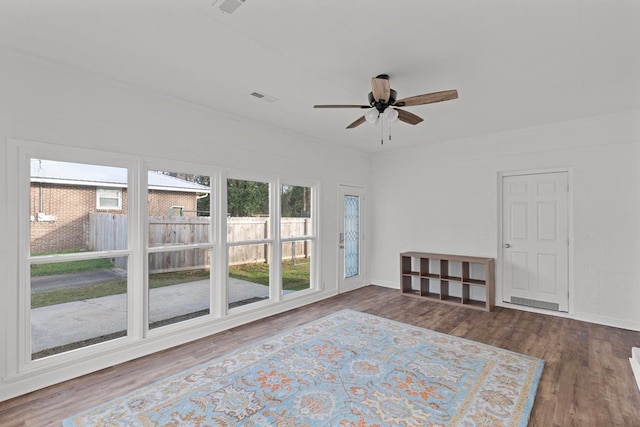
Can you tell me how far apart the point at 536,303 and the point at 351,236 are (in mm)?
3171

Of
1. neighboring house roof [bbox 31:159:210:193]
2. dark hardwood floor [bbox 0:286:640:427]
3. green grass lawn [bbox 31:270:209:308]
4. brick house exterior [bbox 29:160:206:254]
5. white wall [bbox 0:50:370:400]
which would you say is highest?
white wall [bbox 0:50:370:400]

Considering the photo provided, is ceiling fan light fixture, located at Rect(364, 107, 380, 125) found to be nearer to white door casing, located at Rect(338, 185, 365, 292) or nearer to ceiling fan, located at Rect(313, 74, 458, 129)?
ceiling fan, located at Rect(313, 74, 458, 129)

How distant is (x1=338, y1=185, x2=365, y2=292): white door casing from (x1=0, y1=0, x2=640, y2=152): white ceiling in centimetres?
266

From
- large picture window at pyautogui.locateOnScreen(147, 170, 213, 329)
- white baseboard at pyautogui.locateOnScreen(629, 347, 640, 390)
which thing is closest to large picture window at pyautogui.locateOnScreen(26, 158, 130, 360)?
large picture window at pyautogui.locateOnScreen(147, 170, 213, 329)

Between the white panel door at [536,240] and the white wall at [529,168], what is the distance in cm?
14

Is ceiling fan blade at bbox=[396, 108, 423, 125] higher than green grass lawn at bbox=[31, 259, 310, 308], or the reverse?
ceiling fan blade at bbox=[396, 108, 423, 125]

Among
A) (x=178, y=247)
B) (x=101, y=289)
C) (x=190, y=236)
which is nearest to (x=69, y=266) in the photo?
(x=101, y=289)

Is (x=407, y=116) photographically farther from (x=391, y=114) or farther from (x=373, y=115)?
(x=373, y=115)

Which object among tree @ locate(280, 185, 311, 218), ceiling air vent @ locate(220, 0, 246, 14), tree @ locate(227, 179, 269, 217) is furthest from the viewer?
tree @ locate(280, 185, 311, 218)

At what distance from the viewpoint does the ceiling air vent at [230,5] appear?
1.96m

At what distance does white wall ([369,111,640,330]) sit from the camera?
4.03m

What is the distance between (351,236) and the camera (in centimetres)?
622

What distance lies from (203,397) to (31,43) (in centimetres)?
309

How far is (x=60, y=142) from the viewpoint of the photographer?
2.81m
